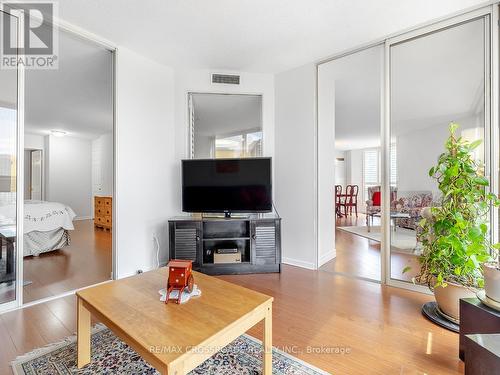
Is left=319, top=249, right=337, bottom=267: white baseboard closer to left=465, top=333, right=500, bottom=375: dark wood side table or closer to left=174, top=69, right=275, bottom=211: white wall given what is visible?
left=174, top=69, right=275, bottom=211: white wall

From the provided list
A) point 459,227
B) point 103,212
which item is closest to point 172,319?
point 459,227

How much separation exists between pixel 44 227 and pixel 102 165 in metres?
3.79

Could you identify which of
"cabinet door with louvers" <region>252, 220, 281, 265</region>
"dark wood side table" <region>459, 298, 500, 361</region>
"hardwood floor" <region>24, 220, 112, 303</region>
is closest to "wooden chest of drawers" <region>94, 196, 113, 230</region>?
"hardwood floor" <region>24, 220, 112, 303</region>

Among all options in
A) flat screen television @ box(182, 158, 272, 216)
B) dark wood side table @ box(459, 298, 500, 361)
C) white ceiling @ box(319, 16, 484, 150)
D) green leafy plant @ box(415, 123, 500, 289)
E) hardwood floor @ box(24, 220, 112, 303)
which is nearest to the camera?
dark wood side table @ box(459, 298, 500, 361)

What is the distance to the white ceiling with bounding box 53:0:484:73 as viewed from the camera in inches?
83.4

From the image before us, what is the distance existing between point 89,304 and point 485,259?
2513mm

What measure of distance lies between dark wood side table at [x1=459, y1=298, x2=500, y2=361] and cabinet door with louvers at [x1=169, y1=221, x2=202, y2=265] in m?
2.33

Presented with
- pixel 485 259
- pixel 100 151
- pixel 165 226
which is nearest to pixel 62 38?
pixel 165 226

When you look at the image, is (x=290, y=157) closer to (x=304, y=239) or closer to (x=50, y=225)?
(x=304, y=239)

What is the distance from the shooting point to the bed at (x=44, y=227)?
3.58m

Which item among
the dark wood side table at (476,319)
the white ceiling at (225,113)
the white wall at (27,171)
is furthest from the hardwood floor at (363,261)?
the white wall at (27,171)

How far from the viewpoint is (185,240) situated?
291 cm

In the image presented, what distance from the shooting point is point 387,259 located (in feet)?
8.80

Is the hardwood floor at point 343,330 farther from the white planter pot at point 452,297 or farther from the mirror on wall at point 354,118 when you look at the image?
the mirror on wall at point 354,118
